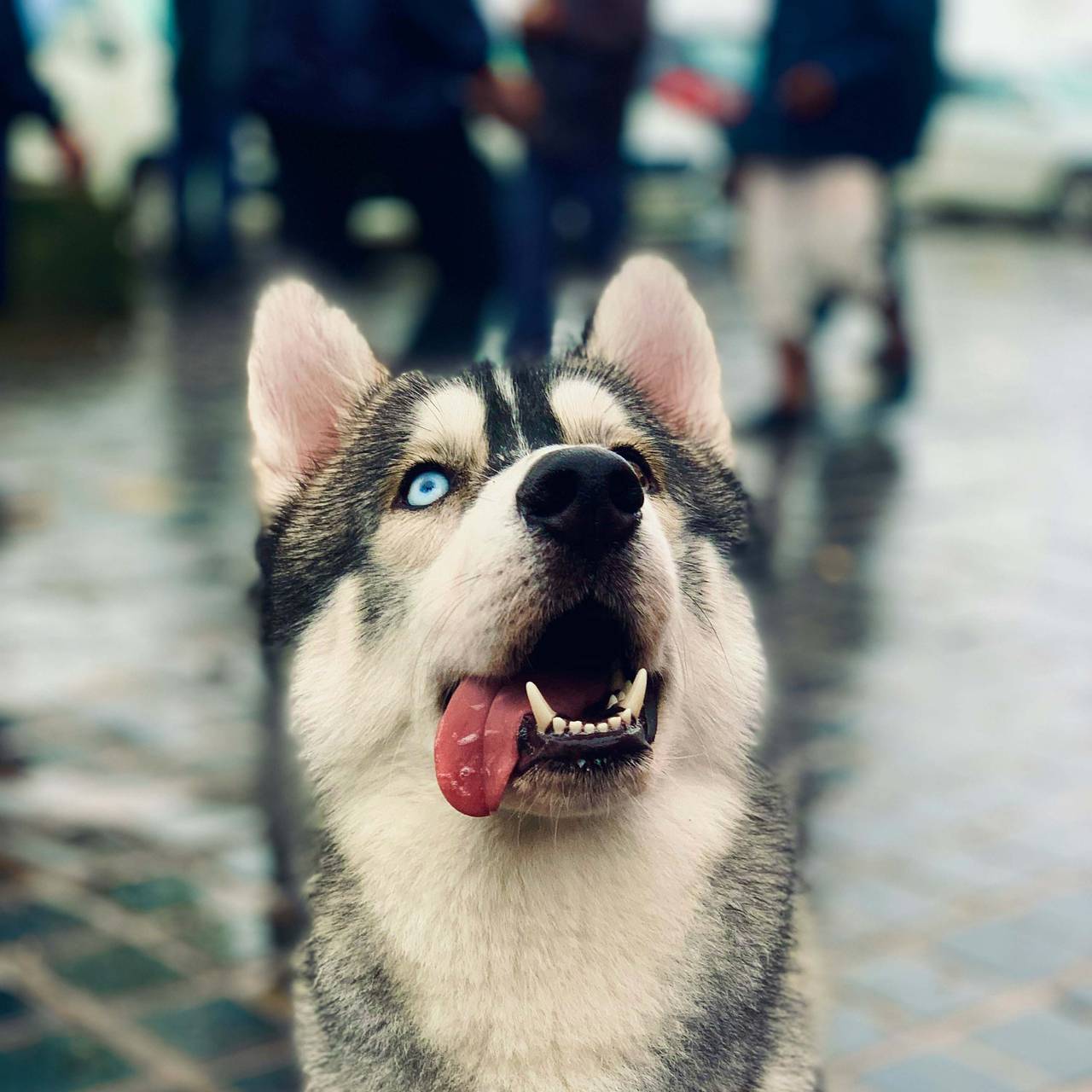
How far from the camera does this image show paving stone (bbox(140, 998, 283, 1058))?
3.70m

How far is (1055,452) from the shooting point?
34.4 feet

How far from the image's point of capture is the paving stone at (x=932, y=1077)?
3.55 metres

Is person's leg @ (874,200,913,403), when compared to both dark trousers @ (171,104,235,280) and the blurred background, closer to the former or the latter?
the blurred background

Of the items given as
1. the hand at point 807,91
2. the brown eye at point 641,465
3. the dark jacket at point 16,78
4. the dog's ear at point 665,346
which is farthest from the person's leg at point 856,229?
the brown eye at point 641,465

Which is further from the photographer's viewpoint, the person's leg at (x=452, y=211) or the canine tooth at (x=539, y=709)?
the person's leg at (x=452, y=211)

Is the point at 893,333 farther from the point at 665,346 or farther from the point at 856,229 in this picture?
the point at 665,346

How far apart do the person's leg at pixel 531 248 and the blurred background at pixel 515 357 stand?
25 mm

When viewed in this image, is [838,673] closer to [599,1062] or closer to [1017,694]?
[1017,694]

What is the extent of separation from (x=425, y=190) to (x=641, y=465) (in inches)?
160

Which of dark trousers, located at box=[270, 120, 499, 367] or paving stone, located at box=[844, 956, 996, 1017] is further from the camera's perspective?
dark trousers, located at box=[270, 120, 499, 367]

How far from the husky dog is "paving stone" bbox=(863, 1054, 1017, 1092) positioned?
125 cm

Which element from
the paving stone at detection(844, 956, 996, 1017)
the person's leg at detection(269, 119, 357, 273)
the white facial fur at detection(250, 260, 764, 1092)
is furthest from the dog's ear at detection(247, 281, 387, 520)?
the person's leg at detection(269, 119, 357, 273)

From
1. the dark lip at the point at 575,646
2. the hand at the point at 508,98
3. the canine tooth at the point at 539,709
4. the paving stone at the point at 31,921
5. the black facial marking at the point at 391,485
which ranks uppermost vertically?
the hand at the point at 508,98

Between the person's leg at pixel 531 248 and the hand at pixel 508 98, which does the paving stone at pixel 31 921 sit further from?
the hand at pixel 508 98
